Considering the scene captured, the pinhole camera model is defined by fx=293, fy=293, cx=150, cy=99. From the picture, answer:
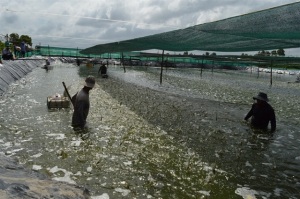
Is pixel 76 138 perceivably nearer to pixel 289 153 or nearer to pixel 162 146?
pixel 162 146

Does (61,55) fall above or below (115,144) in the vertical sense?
above

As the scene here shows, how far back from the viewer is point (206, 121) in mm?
9969

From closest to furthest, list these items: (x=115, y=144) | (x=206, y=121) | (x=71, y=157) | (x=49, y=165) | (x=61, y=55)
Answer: (x=49, y=165)
(x=71, y=157)
(x=115, y=144)
(x=206, y=121)
(x=61, y=55)

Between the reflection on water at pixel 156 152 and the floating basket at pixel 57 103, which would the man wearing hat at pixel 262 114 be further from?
the floating basket at pixel 57 103

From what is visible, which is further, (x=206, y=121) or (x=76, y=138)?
(x=206, y=121)

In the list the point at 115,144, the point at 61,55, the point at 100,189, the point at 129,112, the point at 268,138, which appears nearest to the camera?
the point at 100,189

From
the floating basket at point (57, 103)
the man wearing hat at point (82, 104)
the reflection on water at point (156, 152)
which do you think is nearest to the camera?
the reflection on water at point (156, 152)

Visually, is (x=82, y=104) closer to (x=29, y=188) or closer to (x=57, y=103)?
(x=57, y=103)

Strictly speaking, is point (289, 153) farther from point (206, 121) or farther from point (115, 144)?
point (115, 144)

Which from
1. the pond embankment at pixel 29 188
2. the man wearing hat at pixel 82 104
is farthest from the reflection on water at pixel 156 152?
the pond embankment at pixel 29 188

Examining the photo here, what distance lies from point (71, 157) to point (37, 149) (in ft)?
2.99

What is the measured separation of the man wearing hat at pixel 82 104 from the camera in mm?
7539

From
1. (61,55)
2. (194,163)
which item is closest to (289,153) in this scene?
(194,163)

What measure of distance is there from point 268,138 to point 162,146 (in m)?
3.35
